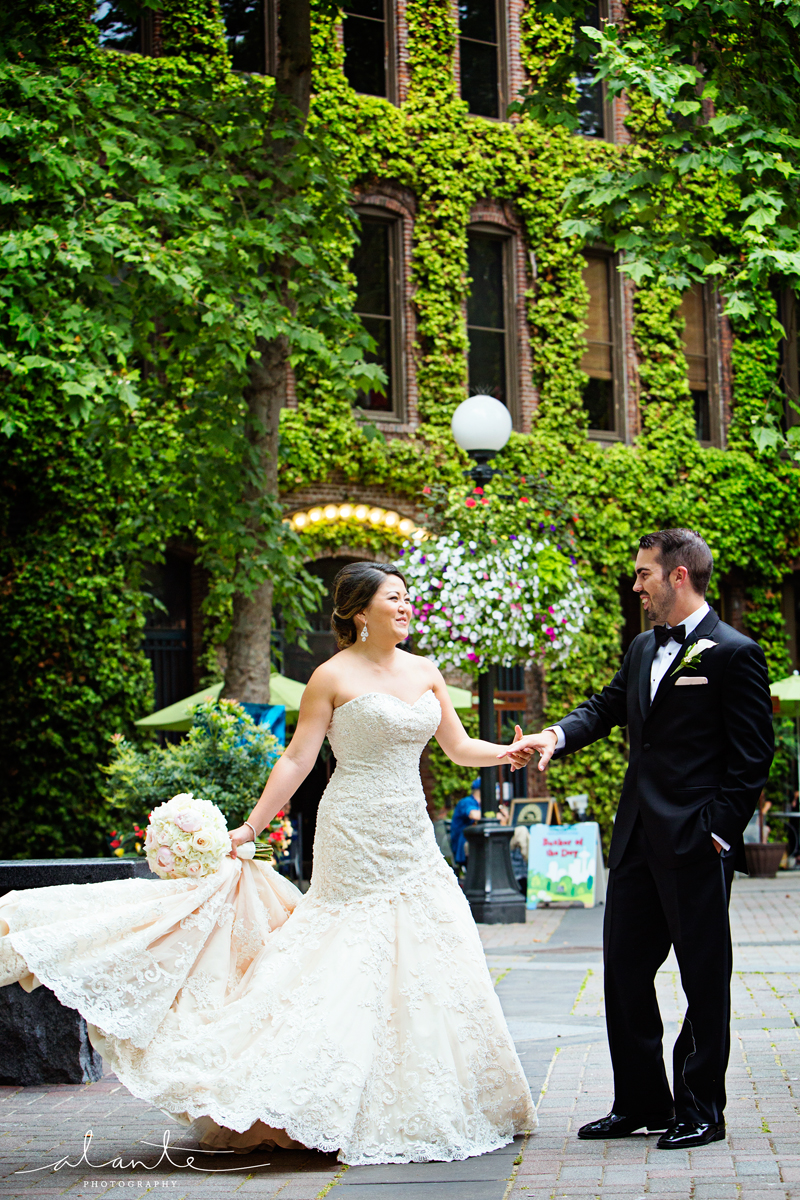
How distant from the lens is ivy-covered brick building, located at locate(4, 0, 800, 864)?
57.7 feet

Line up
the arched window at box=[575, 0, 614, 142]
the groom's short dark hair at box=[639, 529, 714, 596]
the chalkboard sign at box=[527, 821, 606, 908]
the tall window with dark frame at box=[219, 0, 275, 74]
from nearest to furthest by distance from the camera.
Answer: the groom's short dark hair at box=[639, 529, 714, 596]
the chalkboard sign at box=[527, 821, 606, 908]
the tall window with dark frame at box=[219, 0, 275, 74]
the arched window at box=[575, 0, 614, 142]

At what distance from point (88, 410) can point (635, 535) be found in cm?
1199

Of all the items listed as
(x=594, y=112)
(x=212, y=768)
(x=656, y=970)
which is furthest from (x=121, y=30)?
(x=656, y=970)

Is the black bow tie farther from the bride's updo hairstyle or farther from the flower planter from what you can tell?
the flower planter

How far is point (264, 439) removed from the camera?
11.5 m

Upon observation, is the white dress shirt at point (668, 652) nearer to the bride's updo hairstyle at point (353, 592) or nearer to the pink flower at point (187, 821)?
the bride's updo hairstyle at point (353, 592)

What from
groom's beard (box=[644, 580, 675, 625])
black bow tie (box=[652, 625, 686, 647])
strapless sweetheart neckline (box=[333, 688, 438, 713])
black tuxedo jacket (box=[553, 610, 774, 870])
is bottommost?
black tuxedo jacket (box=[553, 610, 774, 870])

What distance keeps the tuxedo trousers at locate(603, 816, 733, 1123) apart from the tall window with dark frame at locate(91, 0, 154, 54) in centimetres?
1466

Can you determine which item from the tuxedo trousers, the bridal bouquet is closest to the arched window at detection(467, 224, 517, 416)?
the bridal bouquet

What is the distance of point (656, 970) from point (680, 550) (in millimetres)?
1473

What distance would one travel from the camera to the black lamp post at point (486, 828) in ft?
39.8

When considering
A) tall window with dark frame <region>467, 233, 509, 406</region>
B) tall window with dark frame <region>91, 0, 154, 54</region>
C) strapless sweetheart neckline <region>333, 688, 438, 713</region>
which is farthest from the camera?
tall window with dark frame <region>467, 233, 509, 406</region>

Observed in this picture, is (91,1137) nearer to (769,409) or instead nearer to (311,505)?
(769,409)

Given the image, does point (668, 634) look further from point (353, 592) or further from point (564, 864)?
point (564, 864)
